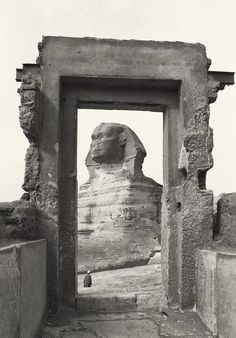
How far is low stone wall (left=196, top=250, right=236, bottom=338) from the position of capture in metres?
2.99

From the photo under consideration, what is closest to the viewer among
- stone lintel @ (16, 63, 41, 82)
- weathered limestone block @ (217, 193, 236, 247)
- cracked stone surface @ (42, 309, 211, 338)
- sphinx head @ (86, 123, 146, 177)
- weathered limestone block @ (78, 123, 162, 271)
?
cracked stone surface @ (42, 309, 211, 338)

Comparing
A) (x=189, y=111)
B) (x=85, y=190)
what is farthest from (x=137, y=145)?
(x=189, y=111)

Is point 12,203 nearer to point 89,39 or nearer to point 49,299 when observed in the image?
point 49,299

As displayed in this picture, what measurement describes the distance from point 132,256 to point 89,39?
6015 mm

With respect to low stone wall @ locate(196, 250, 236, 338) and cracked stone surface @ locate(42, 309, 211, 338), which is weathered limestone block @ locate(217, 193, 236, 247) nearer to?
low stone wall @ locate(196, 250, 236, 338)

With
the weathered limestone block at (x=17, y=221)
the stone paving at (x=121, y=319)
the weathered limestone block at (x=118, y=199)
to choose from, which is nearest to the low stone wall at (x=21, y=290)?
the weathered limestone block at (x=17, y=221)

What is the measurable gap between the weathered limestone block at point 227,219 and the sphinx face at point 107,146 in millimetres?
8268

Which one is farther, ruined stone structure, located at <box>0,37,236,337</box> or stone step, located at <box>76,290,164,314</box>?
stone step, located at <box>76,290,164,314</box>

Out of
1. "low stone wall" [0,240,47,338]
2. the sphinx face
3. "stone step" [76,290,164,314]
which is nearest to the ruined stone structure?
"stone step" [76,290,164,314]

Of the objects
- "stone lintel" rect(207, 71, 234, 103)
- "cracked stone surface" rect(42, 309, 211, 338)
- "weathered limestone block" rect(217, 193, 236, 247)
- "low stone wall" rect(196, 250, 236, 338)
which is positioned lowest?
"cracked stone surface" rect(42, 309, 211, 338)

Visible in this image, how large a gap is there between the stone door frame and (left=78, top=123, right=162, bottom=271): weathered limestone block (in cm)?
523

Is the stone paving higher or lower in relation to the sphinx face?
lower

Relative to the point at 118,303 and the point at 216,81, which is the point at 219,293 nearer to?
the point at 118,303

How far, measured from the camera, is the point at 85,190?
1299 cm
